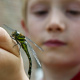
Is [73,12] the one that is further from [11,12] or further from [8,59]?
[11,12]

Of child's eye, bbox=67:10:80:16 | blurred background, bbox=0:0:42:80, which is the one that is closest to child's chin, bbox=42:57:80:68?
child's eye, bbox=67:10:80:16

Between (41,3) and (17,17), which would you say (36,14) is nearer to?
(41,3)

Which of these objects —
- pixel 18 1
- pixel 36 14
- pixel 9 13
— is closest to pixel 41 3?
pixel 36 14

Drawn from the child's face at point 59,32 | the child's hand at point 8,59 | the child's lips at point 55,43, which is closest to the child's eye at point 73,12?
the child's face at point 59,32

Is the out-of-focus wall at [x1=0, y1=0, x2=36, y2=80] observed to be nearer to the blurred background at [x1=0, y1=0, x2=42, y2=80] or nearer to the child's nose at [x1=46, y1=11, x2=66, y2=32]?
the blurred background at [x1=0, y1=0, x2=42, y2=80]

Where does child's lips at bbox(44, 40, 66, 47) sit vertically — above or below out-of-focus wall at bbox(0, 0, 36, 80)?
below

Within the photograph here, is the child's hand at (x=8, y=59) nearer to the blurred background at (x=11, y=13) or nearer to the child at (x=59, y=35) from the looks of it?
the child at (x=59, y=35)

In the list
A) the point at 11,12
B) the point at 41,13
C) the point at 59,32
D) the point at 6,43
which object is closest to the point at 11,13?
the point at 11,12
